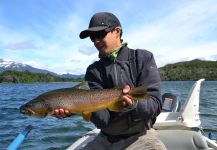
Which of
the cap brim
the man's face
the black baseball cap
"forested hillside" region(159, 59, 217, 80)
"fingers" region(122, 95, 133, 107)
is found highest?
"forested hillside" region(159, 59, 217, 80)

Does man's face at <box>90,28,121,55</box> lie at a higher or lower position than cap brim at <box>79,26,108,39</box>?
lower

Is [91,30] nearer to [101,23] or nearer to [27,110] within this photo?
[101,23]

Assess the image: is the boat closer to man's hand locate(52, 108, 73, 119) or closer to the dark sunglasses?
man's hand locate(52, 108, 73, 119)

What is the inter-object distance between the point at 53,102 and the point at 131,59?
125 cm

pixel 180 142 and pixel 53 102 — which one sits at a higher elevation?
pixel 53 102

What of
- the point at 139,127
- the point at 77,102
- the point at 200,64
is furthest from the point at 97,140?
the point at 200,64

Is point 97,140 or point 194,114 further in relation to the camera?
point 194,114

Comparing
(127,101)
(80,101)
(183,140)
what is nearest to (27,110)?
(80,101)

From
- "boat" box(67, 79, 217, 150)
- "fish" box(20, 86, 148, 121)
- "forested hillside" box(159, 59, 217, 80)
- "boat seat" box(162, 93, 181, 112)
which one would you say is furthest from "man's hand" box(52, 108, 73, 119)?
"forested hillside" box(159, 59, 217, 80)

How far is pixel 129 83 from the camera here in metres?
5.28

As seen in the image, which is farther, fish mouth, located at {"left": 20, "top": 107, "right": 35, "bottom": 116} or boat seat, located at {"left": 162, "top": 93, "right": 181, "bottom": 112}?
boat seat, located at {"left": 162, "top": 93, "right": 181, "bottom": 112}

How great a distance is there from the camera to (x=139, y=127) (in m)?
5.23

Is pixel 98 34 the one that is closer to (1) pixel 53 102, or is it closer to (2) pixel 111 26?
(2) pixel 111 26

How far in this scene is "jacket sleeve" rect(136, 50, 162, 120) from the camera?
192 inches
